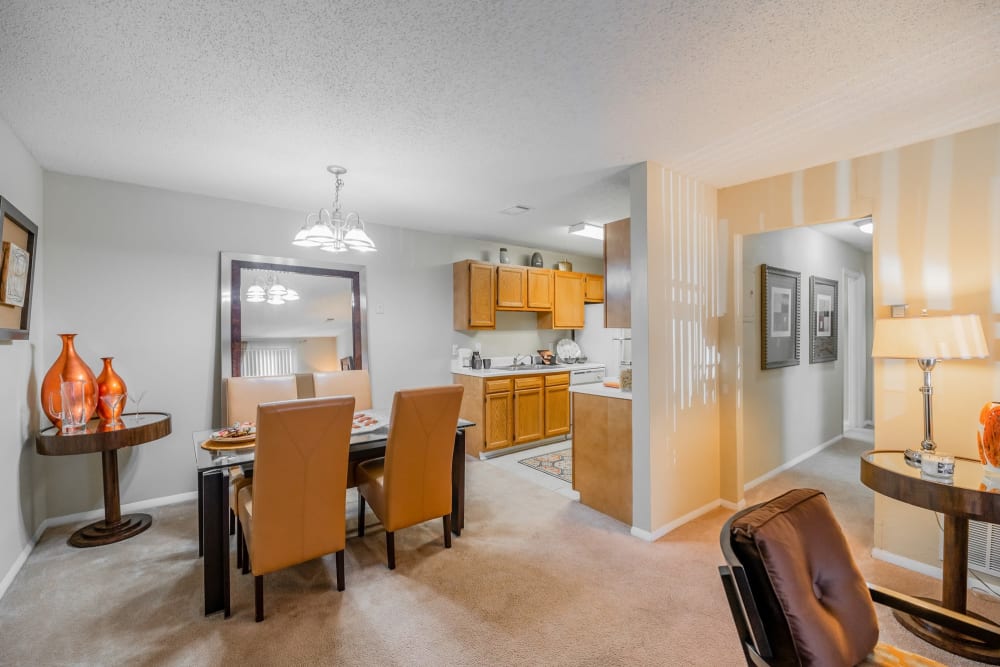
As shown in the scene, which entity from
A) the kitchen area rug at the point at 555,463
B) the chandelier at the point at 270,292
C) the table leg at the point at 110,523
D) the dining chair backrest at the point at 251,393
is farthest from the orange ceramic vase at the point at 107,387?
the kitchen area rug at the point at 555,463

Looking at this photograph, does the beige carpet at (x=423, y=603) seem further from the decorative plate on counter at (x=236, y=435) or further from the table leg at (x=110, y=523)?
the decorative plate on counter at (x=236, y=435)

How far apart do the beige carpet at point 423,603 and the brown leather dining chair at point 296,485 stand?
Answer: 0.25 meters

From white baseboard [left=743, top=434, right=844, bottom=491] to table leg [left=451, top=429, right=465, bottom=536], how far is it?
2357 millimetres

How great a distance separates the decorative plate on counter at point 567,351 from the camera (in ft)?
19.7

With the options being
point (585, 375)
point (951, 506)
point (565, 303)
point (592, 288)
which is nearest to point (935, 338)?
point (951, 506)

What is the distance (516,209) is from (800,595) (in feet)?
11.2

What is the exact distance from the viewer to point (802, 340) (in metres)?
4.34

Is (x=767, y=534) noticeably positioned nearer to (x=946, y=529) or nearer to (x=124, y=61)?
(x=946, y=529)

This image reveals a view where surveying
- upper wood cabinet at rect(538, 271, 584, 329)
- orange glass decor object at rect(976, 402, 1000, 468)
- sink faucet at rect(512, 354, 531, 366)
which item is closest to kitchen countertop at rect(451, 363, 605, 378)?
sink faucet at rect(512, 354, 531, 366)

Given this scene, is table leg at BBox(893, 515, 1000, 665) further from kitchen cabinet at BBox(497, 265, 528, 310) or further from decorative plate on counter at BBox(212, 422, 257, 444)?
kitchen cabinet at BBox(497, 265, 528, 310)

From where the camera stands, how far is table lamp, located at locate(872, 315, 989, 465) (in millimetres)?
1938

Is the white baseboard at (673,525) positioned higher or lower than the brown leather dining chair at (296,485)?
lower

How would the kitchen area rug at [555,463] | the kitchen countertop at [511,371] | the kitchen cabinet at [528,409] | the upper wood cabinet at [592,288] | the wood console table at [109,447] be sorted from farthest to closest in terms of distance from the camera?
the upper wood cabinet at [592,288] → the kitchen cabinet at [528,409] → the kitchen countertop at [511,371] → the kitchen area rug at [555,463] → the wood console table at [109,447]

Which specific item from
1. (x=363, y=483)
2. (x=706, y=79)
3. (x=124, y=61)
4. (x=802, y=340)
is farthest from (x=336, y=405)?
(x=802, y=340)
